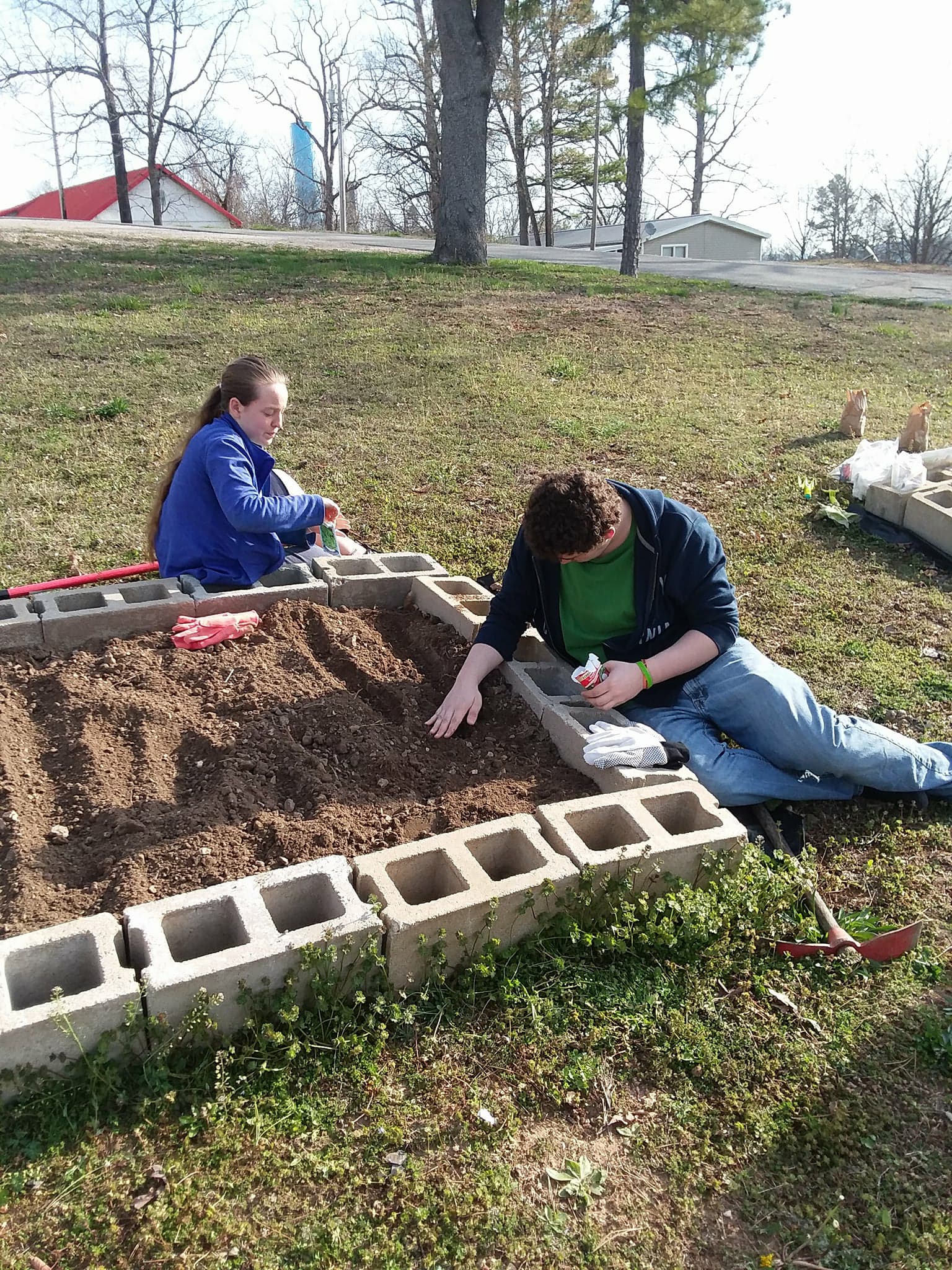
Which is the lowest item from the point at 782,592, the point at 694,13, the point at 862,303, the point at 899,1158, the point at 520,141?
the point at 899,1158

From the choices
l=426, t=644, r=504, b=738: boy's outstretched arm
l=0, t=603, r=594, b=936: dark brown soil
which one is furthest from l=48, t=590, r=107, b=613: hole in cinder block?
l=426, t=644, r=504, b=738: boy's outstretched arm

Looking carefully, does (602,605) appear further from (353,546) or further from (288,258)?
(288,258)

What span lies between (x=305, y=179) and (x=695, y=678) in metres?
49.8

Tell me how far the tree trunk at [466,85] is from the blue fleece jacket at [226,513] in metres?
11.0

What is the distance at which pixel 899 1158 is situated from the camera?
2088 mm

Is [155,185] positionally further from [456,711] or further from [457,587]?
[456,711]

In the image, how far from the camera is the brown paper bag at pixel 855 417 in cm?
745

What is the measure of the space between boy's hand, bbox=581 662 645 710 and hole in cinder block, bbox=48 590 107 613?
2.02 m

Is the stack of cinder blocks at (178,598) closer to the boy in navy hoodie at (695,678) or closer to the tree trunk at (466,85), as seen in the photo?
the boy in navy hoodie at (695,678)

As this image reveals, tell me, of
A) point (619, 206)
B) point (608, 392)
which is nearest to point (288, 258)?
point (608, 392)

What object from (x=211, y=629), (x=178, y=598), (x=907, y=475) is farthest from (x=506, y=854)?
(x=907, y=475)

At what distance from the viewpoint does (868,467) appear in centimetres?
614

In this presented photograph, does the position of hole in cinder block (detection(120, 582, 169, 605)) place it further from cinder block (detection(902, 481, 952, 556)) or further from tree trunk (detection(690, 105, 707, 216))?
tree trunk (detection(690, 105, 707, 216))

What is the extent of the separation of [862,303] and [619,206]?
106 ft
